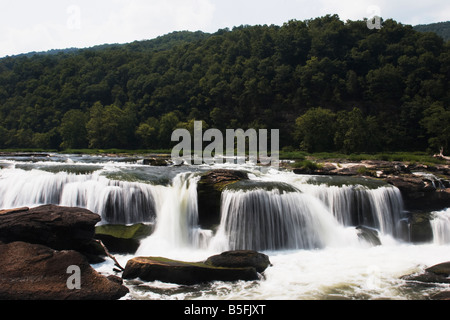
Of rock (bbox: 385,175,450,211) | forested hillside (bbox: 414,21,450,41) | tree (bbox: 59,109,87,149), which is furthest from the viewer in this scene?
forested hillside (bbox: 414,21,450,41)

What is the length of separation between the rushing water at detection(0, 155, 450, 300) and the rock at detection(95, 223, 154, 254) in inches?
13.7

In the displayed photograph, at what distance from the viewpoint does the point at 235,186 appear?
17.5 meters

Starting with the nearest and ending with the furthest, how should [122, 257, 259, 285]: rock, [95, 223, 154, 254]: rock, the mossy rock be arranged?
[122, 257, 259, 285]: rock
[95, 223, 154, 254]: rock
the mossy rock

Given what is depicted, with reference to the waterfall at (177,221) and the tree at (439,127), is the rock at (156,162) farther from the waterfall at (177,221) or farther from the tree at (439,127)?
the tree at (439,127)

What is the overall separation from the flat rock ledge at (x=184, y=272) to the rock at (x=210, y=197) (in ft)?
16.5

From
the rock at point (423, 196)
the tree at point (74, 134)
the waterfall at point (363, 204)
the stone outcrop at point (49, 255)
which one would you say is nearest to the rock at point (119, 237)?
the stone outcrop at point (49, 255)

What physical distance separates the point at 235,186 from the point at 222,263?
5726 millimetres

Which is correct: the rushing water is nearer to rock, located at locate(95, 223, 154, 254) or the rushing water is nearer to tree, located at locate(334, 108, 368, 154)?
rock, located at locate(95, 223, 154, 254)

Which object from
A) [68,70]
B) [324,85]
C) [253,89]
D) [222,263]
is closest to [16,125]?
[68,70]

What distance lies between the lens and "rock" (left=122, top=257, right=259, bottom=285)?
11.6 meters

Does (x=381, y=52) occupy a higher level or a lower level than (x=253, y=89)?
higher

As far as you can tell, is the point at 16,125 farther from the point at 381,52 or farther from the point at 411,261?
the point at 411,261

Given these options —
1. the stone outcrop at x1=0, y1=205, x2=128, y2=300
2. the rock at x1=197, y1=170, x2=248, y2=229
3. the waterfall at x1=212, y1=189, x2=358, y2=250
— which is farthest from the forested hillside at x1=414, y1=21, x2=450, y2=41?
the stone outcrop at x1=0, y1=205, x2=128, y2=300

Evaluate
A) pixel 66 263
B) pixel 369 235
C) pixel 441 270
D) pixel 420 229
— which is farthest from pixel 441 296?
pixel 66 263
